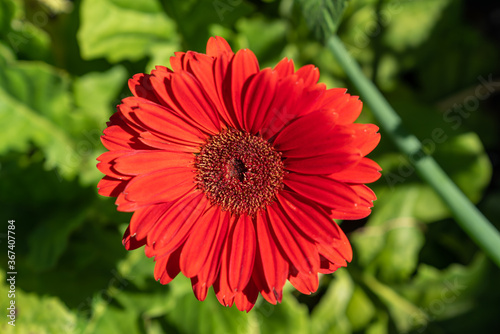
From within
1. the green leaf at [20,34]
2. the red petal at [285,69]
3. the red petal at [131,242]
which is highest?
the green leaf at [20,34]

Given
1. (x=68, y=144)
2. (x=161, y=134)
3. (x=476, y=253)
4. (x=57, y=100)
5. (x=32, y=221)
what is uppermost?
(x=57, y=100)

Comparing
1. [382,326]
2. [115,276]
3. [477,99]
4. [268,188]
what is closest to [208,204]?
[268,188]

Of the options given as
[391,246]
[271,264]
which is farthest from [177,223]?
[391,246]

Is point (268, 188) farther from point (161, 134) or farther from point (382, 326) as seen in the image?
point (382, 326)

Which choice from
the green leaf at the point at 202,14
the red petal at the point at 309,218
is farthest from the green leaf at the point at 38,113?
the red petal at the point at 309,218

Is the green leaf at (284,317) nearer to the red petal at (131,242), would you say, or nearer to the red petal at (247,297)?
the red petal at (247,297)

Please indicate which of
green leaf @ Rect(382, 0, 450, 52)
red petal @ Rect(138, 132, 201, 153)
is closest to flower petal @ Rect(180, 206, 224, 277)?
red petal @ Rect(138, 132, 201, 153)
